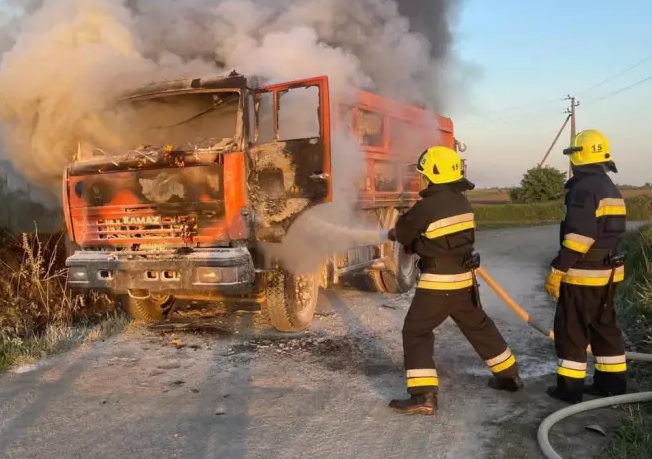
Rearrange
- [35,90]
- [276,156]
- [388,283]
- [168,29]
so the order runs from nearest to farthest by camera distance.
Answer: [276,156]
[35,90]
[168,29]
[388,283]

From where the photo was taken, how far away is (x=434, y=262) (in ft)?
14.0

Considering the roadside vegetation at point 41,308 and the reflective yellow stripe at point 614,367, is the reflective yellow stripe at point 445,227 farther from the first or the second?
the roadside vegetation at point 41,308

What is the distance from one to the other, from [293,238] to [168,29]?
3.13 metres

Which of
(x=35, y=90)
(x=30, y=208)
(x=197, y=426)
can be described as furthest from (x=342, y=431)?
(x=30, y=208)

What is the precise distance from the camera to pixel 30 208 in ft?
30.4

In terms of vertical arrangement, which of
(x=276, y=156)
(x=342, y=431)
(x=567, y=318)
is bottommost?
(x=342, y=431)

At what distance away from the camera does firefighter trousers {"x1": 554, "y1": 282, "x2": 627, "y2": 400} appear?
4.29 meters

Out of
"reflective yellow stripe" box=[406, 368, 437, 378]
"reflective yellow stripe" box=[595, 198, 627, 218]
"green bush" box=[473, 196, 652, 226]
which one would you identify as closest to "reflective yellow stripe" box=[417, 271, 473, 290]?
"reflective yellow stripe" box=[406, 368, 437, 378]

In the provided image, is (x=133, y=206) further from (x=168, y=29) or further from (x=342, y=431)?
(x=342, y=431)

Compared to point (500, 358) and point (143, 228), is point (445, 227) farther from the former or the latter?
point (143, 228)

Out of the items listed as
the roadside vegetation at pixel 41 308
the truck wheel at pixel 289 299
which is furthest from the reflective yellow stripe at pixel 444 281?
the roadside vegetation at pixel 41 308

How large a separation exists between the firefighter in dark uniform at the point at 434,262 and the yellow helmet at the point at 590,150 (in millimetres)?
809

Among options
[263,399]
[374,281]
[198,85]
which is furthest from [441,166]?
[374,281]

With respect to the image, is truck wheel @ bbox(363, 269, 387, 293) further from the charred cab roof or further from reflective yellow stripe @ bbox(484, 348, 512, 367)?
reflective yellow stripe @ bbox(484, 348, 512, 367)
